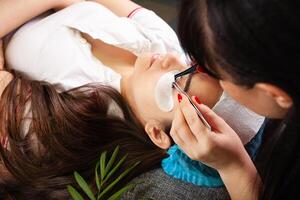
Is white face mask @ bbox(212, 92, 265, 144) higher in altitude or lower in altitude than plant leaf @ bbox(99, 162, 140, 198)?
higher

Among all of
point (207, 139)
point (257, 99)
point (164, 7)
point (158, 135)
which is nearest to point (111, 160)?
point (158, 135)

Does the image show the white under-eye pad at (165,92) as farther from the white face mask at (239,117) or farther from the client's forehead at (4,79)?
the client's forehead at (4,79)

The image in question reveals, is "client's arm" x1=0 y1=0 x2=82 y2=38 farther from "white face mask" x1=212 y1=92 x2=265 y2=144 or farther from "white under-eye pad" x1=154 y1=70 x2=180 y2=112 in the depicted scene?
"white face mask" x1=212 y1=92 x2=265 y2=144

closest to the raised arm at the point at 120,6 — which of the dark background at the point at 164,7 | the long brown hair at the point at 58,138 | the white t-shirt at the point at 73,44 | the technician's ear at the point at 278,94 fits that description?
the white t-shirt at the point at 73,44

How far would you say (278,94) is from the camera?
0.60 meters

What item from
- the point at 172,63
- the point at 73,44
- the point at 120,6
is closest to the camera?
the point at 172,63

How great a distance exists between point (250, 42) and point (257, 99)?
6.1 inches

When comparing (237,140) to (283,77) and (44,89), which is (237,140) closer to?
(283,77)

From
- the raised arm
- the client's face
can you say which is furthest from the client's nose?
the raised arm

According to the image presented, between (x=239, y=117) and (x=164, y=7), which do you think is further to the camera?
(x=164, y=7)

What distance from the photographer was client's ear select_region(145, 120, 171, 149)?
96 cm

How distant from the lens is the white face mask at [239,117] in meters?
0.91

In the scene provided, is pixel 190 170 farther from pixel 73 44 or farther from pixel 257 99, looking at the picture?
pixel 73 44

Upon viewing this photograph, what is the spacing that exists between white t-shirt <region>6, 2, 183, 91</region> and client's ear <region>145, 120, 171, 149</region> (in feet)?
0.61
